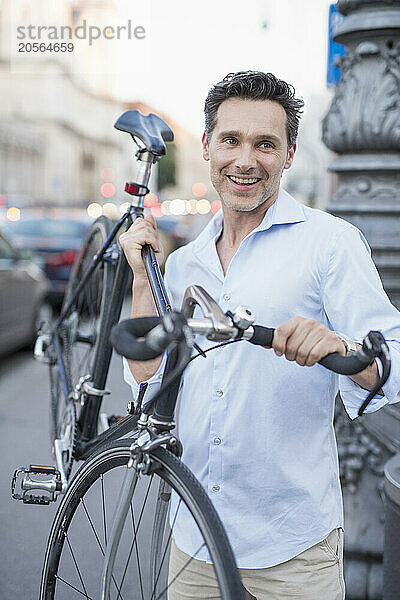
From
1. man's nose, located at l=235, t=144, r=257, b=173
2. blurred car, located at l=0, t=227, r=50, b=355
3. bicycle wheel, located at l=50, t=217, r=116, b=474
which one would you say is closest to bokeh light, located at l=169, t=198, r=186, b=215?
blurred car, located at l=0, t=227, r=50, b=355

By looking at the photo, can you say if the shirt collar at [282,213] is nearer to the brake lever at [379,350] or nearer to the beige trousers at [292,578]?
the brake lever at [379,350]

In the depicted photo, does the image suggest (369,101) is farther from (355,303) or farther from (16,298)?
(16,298)

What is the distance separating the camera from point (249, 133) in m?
2.07

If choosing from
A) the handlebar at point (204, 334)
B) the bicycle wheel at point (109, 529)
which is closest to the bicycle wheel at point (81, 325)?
the bicycle wheel at point (109, 529)

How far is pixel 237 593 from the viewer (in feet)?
5.43

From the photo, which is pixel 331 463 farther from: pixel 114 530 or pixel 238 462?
pixel 114 530

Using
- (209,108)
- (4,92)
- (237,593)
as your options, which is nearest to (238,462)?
(237,593)

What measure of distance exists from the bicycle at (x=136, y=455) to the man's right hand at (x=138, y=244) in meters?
0.03

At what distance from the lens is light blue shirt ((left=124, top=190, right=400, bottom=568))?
2.10m

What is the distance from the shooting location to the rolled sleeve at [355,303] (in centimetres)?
199

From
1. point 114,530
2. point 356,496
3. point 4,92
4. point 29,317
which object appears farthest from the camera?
point 4,92

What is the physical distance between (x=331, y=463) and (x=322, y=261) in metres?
0.52

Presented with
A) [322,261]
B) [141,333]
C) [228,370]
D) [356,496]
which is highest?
[322,261]

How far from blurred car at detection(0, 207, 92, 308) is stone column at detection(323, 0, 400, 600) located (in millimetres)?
9666
